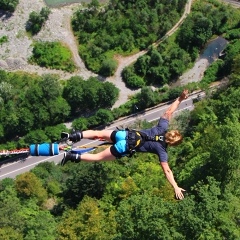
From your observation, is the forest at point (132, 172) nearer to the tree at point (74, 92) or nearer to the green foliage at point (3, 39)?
the tree at point (74, 92)

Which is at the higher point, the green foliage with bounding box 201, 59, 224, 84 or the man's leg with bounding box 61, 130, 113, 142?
the man's leg with bounding box 61, 130, 113, 142

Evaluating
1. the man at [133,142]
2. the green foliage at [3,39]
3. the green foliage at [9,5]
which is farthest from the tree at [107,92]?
the man at [133,142]

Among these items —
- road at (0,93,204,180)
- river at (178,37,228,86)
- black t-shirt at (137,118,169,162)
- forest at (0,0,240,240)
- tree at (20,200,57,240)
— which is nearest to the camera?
black t-shirt at (137,118,169,162)

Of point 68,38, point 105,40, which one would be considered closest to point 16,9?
point 68,38

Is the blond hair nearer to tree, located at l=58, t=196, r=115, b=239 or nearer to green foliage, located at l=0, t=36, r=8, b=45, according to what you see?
tree, located at l=58, t=196, r=115, b=239

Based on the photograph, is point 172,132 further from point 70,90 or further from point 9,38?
point 9,38

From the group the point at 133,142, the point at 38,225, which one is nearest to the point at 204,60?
the point at 38,225

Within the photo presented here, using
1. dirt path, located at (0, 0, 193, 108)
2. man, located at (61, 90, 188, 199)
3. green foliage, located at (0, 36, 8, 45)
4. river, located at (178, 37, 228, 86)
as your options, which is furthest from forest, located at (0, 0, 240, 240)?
man, located at (61, 90, 188, 199)
